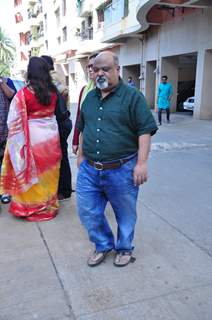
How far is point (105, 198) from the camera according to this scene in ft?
9.58

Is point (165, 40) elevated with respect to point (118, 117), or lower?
elevated

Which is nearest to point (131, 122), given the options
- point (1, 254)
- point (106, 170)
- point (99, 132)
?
point (99, 132)

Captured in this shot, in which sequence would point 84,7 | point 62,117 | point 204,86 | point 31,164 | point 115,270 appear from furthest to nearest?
1. point 84,7
2. point 204,86
3. point 62,117
4. point 31,164
5. point 115,270

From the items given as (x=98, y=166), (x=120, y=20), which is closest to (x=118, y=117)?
(x=98, y=166)

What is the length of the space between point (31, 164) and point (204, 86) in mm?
10408

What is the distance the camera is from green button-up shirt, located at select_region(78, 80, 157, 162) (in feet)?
8.34

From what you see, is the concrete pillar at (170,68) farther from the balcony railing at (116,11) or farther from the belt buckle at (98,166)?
the belt buckle at (98,166)

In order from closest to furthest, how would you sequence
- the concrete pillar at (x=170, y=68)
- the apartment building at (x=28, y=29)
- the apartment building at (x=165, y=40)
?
the apartment building at (x=165, y=40), the concrete pillar at (x=170, y=68), the apartment building at (x=28, y=29)

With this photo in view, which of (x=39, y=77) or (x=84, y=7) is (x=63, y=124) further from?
(x=84, y=7)

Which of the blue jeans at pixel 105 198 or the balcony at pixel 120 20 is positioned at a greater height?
the balcony at pixel 120 20

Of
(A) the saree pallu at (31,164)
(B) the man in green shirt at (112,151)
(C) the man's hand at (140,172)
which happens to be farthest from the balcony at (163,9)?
(C) the man's hand at (140,172)

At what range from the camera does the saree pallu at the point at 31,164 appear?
12.0 feet

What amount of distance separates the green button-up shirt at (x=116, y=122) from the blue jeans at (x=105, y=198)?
0.13 metres

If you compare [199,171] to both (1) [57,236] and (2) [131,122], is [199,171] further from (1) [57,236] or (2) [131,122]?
(2) [131,122]
